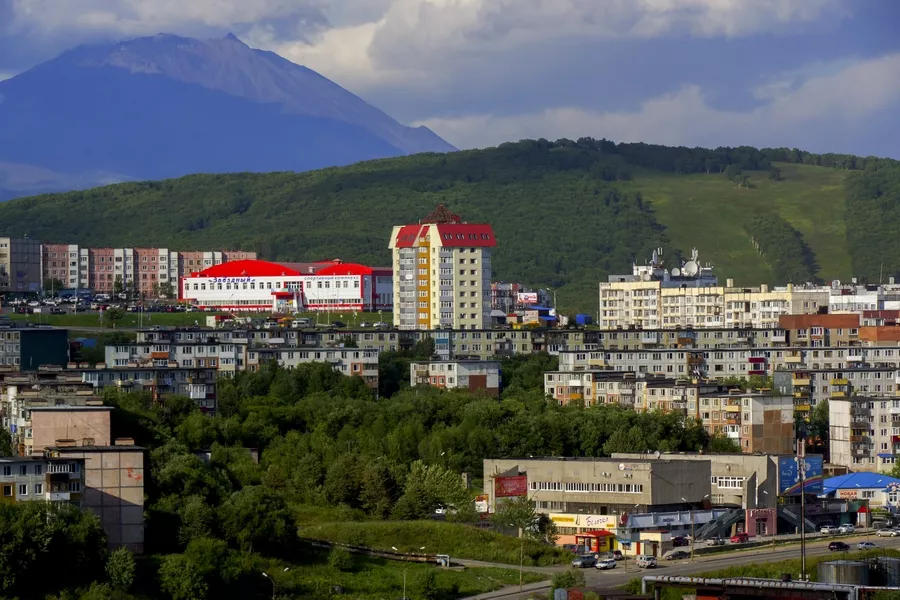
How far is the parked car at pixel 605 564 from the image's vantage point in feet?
173

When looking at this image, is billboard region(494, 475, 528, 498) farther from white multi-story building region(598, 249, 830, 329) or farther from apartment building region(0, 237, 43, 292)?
apartment building region(0, 237, 43, 292)

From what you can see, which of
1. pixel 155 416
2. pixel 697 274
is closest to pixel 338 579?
pixel 155 416

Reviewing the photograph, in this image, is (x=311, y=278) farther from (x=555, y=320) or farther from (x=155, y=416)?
(x=155, y=416)

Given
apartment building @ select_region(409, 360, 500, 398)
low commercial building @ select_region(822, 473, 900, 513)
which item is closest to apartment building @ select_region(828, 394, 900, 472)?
low commercial building @ select_region(822, 473, 900, 513)

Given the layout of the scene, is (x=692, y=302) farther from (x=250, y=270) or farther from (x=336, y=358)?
(x=336, y=358)

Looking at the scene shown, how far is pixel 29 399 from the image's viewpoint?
60.1 m

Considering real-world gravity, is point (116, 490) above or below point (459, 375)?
below

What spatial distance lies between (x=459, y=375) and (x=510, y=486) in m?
30.6

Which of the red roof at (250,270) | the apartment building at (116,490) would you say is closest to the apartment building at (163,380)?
the apartment building at (116,490)

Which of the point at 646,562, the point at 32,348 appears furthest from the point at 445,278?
the point at 646,562

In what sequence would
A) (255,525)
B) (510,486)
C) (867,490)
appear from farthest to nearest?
1. (867,490)
2. (510,486)
3. (255,525)

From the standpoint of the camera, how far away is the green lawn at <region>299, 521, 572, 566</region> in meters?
54.4

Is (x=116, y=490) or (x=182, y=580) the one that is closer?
(x=182, y=580)

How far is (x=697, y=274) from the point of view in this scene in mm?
129625
